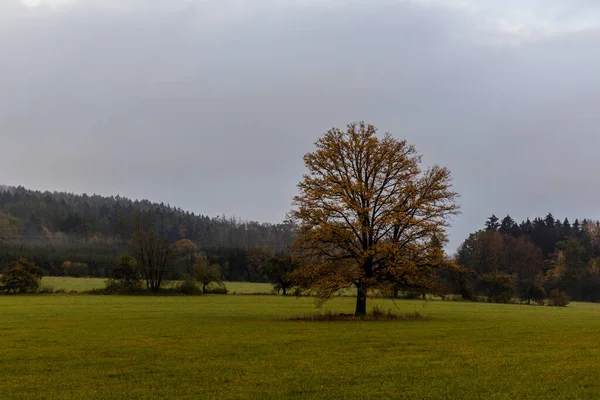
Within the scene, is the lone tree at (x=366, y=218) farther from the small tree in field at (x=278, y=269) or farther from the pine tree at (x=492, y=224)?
the pine tree at (x=492, y=224)

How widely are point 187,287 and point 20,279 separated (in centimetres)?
2453

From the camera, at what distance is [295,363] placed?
18.2 metres

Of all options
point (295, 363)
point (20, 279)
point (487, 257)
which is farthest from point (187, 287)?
point (487, 257)

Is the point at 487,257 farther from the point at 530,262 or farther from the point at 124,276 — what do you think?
the point at 124,276

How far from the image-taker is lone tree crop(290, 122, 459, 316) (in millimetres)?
36406

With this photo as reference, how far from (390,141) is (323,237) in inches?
356

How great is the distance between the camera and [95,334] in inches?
1077

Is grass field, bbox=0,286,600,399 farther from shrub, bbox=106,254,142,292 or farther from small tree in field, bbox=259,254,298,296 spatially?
small tree in field, bbox=259,254,298,296

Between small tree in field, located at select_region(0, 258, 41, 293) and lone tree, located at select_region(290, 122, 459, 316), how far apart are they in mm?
53875

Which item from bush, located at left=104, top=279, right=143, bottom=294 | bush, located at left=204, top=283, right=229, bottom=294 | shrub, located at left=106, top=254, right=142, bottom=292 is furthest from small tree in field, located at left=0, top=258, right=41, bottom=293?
bush, located at left=204, top=283, right=229, bottom=294

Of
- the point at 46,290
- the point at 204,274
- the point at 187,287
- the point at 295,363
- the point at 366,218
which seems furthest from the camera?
the point at 204,274

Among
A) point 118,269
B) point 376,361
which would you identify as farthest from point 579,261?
point 376,361

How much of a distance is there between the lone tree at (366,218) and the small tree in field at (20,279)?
177ft

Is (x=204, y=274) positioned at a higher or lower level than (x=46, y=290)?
higher
